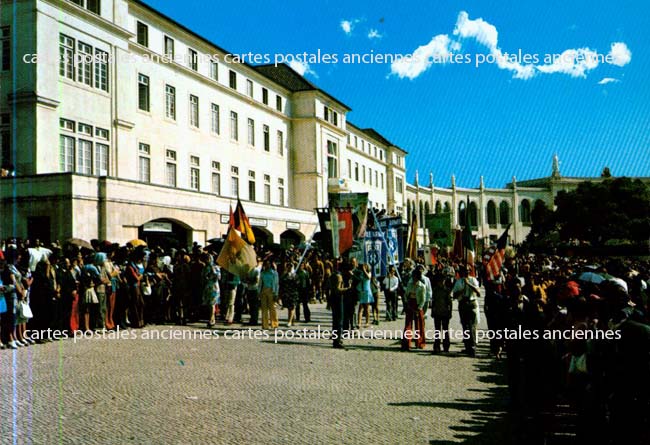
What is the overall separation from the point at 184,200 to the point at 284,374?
21345 millimetres

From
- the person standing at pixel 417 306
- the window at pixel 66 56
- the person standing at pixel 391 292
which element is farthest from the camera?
the window at pixel 66 56

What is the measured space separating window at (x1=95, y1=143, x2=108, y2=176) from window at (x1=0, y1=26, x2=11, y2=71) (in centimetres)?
534

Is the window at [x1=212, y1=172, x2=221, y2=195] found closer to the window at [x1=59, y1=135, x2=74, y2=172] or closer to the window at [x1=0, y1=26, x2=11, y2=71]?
the window at [x1=59, y1=135, x2=74, y2=172]

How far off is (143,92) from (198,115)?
5787 mm

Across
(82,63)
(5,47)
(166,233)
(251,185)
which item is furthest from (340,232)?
(251,185)

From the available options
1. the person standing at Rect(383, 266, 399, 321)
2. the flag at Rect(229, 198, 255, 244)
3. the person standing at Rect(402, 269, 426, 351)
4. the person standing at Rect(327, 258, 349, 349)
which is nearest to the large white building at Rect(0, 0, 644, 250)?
the flag at Rect(229, 198, 255, 244)

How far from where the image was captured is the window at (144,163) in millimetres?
33469

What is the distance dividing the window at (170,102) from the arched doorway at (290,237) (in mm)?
12359

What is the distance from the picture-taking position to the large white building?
24.1m

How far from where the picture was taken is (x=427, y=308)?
617 inches

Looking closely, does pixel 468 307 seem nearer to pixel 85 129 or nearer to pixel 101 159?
pixel 85 129

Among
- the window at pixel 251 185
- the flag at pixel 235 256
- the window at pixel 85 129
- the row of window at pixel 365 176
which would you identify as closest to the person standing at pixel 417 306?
the flag at pixel 235 256

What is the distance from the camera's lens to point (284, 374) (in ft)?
31.9

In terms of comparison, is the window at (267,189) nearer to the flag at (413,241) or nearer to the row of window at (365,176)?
the row of window at (365,176)
